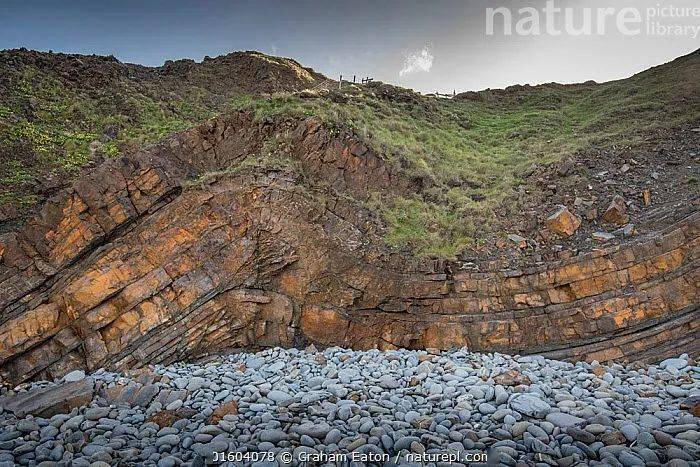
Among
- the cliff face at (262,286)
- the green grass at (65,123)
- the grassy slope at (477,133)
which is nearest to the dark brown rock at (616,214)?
the cliff face at (262,286)

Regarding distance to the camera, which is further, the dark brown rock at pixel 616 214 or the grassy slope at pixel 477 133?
the grassy slope at pixel 477 133

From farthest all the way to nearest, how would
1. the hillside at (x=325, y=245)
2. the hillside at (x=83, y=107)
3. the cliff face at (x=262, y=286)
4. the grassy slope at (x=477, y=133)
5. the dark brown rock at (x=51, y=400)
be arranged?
the hillside at (x=83, y=107)
the grassy slope at (x=477, y=133)
the hillside at (x=325, y=245)
the cliff face at (x=262, y=286)
the dark brown rock at (x=51, y=400)

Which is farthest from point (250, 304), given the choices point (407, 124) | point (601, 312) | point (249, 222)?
point (407, 124)

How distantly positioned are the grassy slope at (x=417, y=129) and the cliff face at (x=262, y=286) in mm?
1717

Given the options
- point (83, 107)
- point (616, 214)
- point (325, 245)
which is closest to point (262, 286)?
point (325, 245)

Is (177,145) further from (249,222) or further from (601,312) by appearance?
(601,312)

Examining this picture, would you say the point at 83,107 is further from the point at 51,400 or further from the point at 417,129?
the point at 417,129

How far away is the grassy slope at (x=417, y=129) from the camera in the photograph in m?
11.7

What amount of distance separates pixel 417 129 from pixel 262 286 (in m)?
11.3

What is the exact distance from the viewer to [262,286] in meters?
9.73

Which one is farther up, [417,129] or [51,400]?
[417,129]

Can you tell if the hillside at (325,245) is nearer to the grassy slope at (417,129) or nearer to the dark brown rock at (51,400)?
the grassy slope at (417,129)

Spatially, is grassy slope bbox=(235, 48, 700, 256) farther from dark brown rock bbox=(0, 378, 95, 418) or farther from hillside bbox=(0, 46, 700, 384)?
dark brown rock bbox=(0, 378, 95, 418)

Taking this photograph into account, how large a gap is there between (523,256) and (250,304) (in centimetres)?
695
